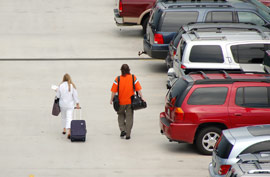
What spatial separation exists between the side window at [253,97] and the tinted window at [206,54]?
129 inches

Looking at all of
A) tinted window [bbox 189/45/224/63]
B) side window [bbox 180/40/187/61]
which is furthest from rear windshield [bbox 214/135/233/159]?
side window [bbox 180/40/187/61]

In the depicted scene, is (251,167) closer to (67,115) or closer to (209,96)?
(209,96)

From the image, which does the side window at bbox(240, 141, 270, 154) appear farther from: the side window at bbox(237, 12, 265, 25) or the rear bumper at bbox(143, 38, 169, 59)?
the side window at bbox(237, 12, 265, 25)

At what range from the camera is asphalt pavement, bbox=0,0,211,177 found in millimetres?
13844

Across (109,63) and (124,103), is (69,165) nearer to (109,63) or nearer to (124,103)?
(124,103)

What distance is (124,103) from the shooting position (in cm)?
1552

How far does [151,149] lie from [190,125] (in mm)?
1121

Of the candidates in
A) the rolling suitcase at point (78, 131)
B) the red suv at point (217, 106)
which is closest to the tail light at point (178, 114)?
the red suv at point (217, 106)

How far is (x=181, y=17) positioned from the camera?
21.3m

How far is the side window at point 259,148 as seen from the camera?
1124cm

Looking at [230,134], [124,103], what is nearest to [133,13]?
Answer: [124,103]

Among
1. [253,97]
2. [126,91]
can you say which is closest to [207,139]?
[253,97]

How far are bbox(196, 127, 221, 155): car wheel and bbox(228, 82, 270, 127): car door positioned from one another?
1.30 feet

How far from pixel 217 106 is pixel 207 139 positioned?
2.32 feet
